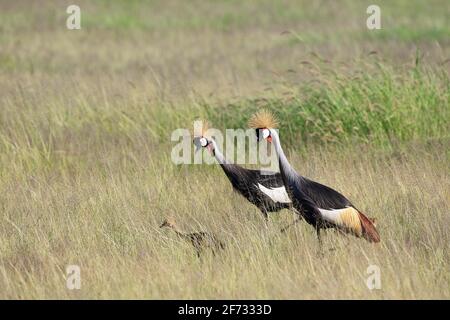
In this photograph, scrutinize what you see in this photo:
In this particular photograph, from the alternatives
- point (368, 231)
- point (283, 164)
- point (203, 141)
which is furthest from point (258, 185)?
point (368, 231)

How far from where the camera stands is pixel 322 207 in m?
6.81

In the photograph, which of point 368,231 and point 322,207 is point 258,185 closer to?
point 322,207

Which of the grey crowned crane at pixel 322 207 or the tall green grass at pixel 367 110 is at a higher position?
the tall green grass at pixel 367 110

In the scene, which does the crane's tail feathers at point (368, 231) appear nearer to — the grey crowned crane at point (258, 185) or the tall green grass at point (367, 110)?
the grey crowned crane at point (258, 185)

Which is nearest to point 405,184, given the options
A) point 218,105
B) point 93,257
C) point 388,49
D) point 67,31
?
point 93,257

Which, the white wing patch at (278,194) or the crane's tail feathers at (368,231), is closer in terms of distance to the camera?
the crane's tail feathers at (368,231)

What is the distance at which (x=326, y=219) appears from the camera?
22.4 feet

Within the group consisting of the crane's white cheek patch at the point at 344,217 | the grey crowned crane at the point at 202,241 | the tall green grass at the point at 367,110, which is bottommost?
the grey crowned crane at the point at 202,241

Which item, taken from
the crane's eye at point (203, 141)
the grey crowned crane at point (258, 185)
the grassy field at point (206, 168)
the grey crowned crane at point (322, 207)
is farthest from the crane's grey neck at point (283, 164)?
the crane's eye at point (203, 141)

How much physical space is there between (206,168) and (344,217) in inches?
110

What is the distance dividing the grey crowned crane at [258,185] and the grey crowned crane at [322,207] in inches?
24.3

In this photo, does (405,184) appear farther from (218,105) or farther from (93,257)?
(218,105)

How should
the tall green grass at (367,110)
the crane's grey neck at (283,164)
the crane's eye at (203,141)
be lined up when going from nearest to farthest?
the crane's grey neck at (283,164)
the crane's eye at (203,141)
the tall green grass at (367,110)

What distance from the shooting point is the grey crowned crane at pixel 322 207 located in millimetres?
6777
